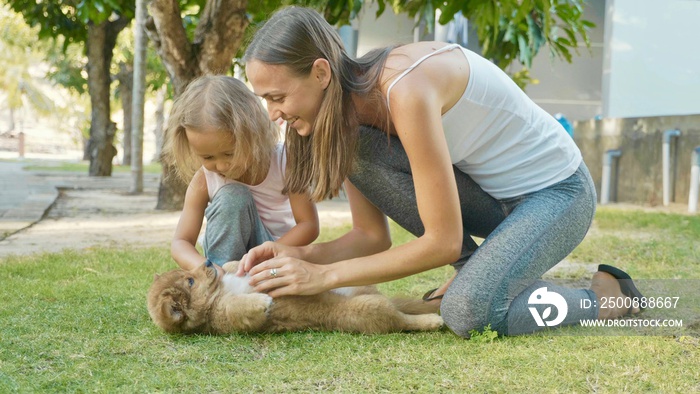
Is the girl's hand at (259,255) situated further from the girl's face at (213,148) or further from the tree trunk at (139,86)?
the tree trunk at (139,86)

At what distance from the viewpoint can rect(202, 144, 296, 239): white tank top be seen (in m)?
3.22

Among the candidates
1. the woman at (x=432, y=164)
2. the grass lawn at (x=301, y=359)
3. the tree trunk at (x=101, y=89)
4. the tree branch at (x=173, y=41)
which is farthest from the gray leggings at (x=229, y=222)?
the tree trunk at (x=101, y=89)

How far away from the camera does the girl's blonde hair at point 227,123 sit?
3.00 meters

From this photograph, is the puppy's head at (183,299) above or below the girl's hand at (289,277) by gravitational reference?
below

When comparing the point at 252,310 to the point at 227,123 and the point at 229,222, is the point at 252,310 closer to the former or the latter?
the point at 229,222

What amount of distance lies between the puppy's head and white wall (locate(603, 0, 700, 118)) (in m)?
7.52

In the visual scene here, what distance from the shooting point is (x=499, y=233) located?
2.75 meters

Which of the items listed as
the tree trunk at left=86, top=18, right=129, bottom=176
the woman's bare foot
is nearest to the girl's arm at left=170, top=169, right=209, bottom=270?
the woman's bare foot

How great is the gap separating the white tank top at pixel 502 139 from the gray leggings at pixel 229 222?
2.81ft

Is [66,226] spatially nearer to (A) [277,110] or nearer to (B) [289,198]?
(B) [289,198]

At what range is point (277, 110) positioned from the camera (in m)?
2.60

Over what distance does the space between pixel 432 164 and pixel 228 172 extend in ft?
3.15

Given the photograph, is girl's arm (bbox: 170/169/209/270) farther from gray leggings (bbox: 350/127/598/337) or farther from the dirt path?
the dirt path

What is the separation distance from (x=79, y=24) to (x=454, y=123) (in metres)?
7.77
